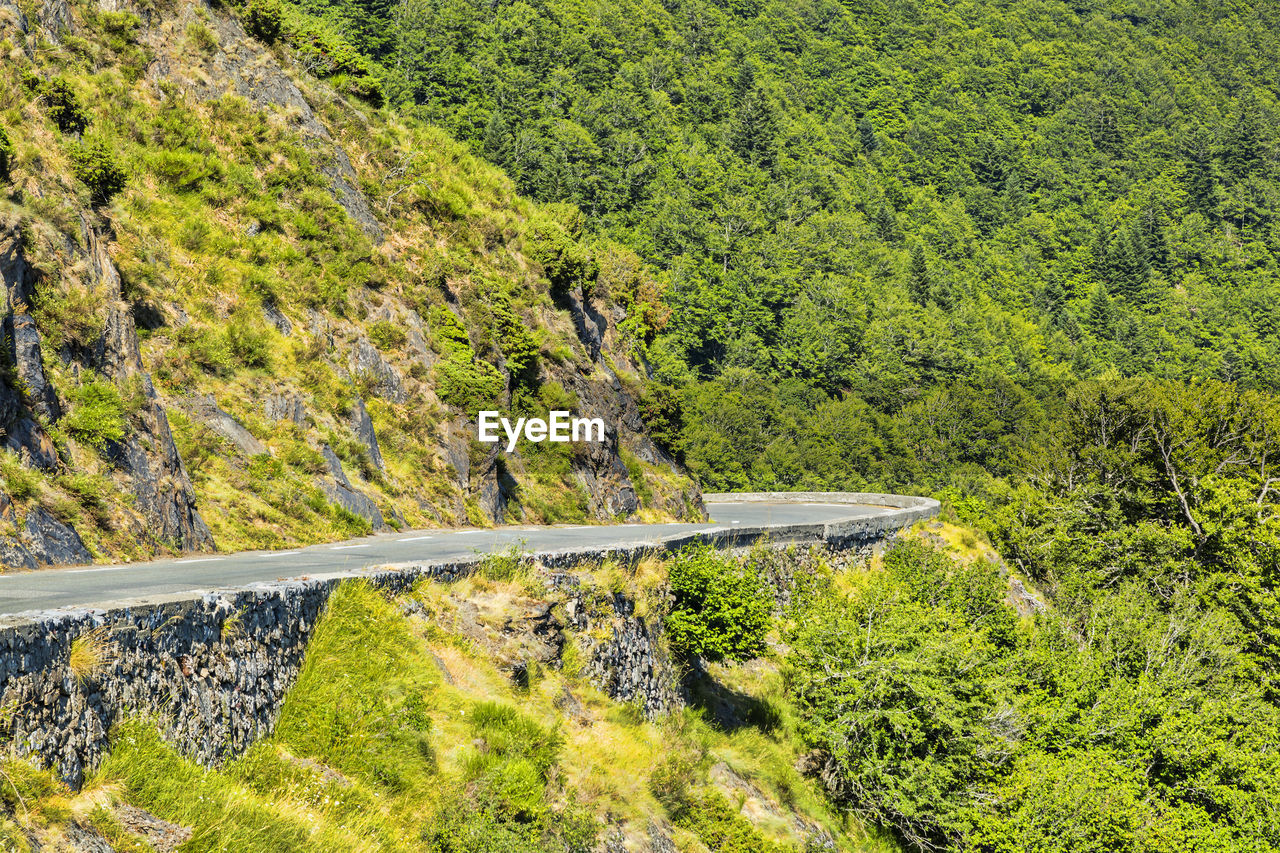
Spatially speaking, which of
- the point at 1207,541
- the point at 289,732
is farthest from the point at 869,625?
the point at 1207,541

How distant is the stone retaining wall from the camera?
245 inches

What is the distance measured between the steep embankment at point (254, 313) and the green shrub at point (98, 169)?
0.08 metres

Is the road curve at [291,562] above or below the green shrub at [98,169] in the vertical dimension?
below

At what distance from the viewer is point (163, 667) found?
754 cm

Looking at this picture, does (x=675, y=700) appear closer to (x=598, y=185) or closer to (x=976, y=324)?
(x=598, y=185)

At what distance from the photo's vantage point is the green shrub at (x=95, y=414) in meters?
14.9

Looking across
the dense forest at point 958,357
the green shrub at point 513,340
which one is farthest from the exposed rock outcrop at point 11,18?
the dense forest at point 958,357

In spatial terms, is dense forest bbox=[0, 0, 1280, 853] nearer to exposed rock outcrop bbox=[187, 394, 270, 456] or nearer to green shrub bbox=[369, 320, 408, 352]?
green shrub bbox=[369, 320, 408, 352]

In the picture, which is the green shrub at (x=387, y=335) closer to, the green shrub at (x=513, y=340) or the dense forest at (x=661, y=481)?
the dense forest at (x=661, y=481)

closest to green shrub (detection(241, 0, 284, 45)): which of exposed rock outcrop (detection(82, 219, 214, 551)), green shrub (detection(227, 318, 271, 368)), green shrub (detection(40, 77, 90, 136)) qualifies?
green shrub (detection(40, 77, 90, 136))

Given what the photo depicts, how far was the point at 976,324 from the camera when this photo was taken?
12638cm

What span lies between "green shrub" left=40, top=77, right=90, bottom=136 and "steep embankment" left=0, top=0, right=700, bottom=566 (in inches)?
2.4

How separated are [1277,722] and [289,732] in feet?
106

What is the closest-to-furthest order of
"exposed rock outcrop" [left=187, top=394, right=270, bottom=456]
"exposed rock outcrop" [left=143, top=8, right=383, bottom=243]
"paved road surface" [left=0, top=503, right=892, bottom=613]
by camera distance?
"paved road surface" [left=0, top=503, right=892, bottom=613]
"exposed rock outcrop" [left=187, top=394, right=270, bottom=456]
"exposed rock outcrop" [left=143, top=8, right=383, bottom=243]
